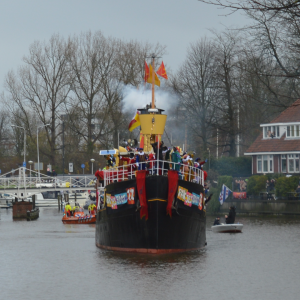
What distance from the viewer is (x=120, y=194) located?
89.3 feet

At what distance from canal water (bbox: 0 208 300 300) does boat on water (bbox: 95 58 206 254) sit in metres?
0.58

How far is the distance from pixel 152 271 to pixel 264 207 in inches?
1492

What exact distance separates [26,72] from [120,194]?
200ft

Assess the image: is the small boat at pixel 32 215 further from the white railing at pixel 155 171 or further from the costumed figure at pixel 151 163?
the costumed figure at pixel 151 163

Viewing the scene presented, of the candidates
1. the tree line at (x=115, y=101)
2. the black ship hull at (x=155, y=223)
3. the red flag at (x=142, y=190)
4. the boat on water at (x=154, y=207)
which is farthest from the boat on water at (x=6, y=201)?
the red flag at (x=142, y=190)

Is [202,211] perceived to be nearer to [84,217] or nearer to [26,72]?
[84,217]

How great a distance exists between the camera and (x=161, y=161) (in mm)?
26594

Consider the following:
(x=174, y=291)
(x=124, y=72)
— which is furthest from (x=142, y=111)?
(x=124, y=72)

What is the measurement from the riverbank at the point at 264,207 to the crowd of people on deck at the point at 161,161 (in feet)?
99.4

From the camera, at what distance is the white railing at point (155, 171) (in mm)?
26766

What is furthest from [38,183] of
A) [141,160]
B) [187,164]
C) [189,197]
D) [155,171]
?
[155,171]

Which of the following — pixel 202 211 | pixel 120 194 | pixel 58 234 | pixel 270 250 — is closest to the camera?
pixel 120 194

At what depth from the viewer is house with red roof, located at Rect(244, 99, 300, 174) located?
6816 cm

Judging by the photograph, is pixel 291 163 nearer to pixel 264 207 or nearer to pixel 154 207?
pixel 264 207
